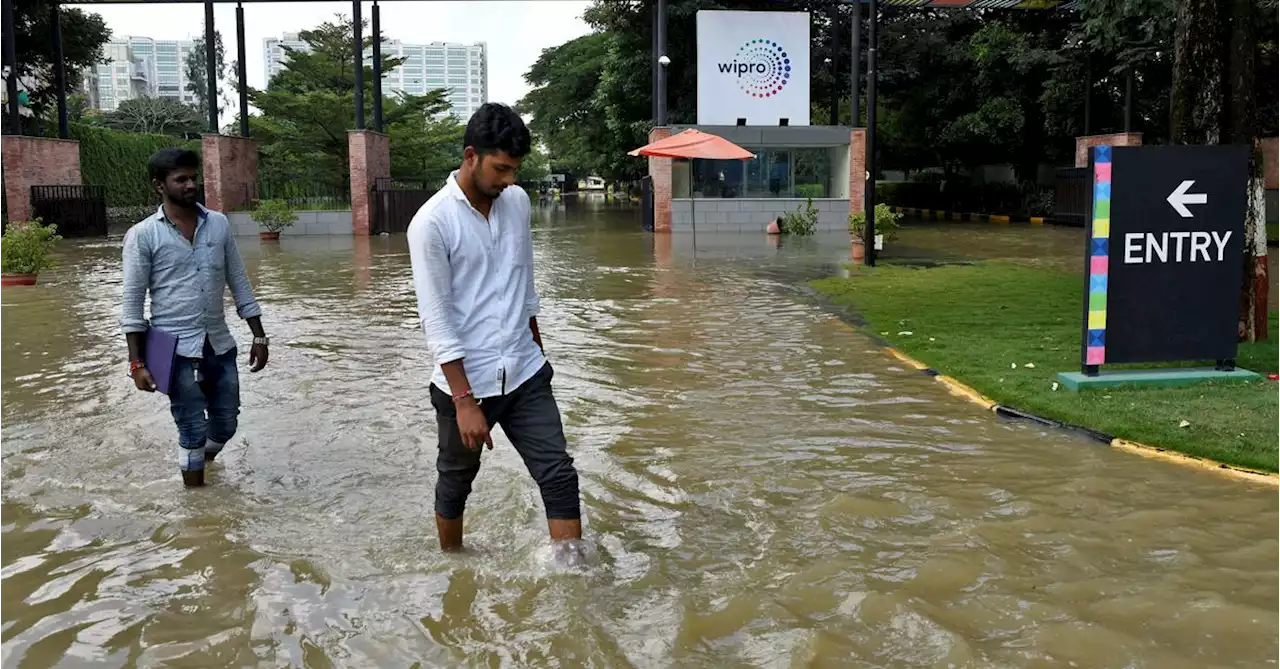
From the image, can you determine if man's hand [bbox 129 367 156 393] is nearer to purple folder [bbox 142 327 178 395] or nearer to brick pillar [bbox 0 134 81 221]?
purple folder [bbox 142 327 178 395]

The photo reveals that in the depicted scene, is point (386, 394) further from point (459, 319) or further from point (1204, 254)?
point (1204, 254)

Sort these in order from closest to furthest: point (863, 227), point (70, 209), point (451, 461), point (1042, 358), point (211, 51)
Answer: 1. point (451, 461)
2. point (1042, 358)
3. point (863, 227)
4. point (211, 51)
5. point (70, 209)

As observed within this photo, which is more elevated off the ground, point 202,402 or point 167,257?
point 167,257

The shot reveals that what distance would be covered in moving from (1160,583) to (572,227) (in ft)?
96.6

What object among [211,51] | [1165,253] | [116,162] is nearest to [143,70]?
[116,162]

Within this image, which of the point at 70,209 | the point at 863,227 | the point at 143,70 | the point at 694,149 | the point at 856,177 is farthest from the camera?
the point at 143,70

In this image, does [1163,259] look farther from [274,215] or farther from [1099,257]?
[274,215]

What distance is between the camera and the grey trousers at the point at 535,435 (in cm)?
400

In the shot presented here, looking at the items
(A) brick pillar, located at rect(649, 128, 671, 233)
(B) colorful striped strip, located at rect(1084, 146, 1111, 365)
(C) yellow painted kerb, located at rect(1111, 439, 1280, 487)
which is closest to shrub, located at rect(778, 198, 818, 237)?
(A) brick pillar, located at rect(649, 128, 671, 233)

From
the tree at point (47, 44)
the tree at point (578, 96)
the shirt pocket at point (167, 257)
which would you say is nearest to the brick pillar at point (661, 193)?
the tree at point (578, 96)

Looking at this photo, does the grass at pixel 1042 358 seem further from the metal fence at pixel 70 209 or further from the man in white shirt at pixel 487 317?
the metal fence at pixel 70 209

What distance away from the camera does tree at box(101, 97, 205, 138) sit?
221ft

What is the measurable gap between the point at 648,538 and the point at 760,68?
25.0 m

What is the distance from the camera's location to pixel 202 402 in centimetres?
526
